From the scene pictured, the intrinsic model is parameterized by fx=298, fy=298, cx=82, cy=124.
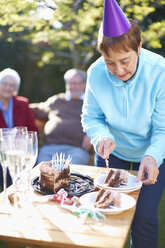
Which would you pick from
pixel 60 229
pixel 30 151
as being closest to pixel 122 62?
pixel 30 151

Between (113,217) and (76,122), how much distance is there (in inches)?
91.5

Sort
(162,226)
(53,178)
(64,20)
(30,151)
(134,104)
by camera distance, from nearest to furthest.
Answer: (30,151)
(53,178)
(134,104)
(162,226)
(64,20)

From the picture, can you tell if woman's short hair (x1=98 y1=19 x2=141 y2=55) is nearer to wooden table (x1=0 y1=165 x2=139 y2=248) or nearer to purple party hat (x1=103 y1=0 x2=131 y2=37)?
purple party hat (x1=103 y1=0 x2=131 y2=37)

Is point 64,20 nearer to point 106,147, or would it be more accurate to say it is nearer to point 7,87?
point 7,87

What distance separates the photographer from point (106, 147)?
5.34 ft

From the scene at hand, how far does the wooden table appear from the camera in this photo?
108 centimetres

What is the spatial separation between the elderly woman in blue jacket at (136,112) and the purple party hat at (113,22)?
0.06 meters

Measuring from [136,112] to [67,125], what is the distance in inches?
70.9

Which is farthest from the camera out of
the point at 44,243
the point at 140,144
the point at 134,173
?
the point at 140,144

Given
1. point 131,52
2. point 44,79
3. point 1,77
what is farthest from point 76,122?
point 44,79

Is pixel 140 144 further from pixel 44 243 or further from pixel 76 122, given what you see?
pixel 76 122

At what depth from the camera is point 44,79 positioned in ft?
31.3

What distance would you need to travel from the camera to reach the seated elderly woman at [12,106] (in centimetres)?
329

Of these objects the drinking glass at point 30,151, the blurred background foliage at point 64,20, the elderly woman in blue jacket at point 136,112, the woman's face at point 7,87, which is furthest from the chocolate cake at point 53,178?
the woman's face at point 7,87
